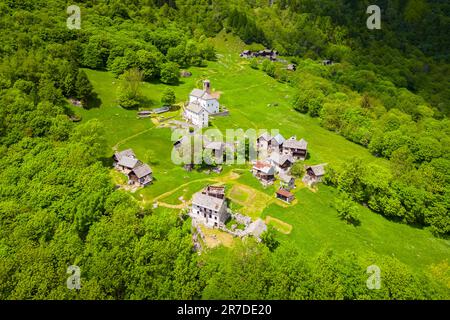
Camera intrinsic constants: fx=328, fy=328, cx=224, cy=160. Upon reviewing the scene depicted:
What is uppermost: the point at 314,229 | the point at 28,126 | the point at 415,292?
the point at 28,126

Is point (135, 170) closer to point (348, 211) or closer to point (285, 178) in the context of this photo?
point (285, 178)

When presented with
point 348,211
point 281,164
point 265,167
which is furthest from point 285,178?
point 348,211

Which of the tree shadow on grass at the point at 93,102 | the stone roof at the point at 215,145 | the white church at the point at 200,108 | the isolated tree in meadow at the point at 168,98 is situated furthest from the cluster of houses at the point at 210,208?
the tree shadow on grass at the point at 93,102

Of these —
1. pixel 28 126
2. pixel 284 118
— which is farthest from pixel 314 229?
pixel 28 126

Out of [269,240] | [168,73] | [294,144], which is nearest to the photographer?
[269,240]

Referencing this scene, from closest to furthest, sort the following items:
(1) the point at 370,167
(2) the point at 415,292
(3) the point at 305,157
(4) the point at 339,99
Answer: (2) the point at 415,292 < (1) the point at 370,167 < (3) the point at 305,157 < (4) the point at 339,99
